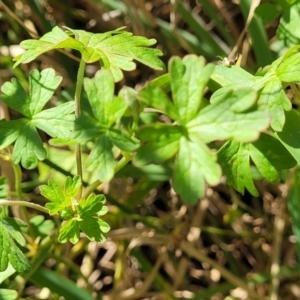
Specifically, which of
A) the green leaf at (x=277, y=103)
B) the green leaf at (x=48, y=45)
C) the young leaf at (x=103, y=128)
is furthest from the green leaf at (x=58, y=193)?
the green leaf at (x=277, y=103)

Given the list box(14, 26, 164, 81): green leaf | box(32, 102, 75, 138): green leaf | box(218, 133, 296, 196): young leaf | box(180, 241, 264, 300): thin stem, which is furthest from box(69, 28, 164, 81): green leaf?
box(180, 241, 264, 300): thin stem

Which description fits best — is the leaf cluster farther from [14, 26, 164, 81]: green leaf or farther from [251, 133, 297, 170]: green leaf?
[251, 133, 297, 170]: green leaf

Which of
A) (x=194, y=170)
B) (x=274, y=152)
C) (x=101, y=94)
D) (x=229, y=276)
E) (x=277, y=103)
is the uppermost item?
(x=101, y=94)

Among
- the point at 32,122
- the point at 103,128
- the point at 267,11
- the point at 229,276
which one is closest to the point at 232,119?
the point at 103,128

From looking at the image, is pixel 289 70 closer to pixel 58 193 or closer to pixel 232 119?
pixel 232 119

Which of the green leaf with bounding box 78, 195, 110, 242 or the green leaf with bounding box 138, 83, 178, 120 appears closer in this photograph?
the green leaf with bounding box 138, 83, 178, 120
